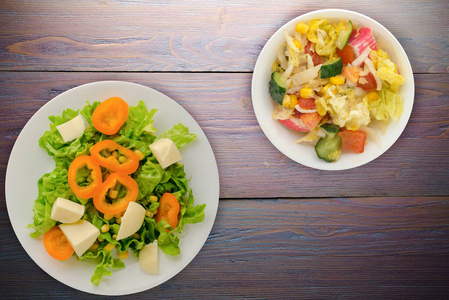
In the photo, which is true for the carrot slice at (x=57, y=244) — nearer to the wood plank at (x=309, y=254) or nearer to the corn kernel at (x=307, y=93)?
the wood plank at (x=309, y=254)

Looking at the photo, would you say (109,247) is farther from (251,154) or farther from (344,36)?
(344,36)

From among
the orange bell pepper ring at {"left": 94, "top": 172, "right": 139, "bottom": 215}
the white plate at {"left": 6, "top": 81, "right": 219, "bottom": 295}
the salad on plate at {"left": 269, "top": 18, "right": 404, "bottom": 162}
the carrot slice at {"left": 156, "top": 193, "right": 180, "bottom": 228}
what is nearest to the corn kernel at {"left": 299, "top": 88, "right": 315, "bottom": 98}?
the salad on plate at {"left": 269, "top": 18, "right": 404, "bottom": 162}

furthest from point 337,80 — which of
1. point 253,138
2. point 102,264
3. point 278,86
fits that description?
point 102,264

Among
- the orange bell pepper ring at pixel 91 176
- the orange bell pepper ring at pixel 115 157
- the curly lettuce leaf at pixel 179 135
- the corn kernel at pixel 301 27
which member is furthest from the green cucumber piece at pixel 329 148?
the orange bell pepper ring at pixel 91 176

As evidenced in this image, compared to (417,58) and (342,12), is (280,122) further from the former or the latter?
(417,58)

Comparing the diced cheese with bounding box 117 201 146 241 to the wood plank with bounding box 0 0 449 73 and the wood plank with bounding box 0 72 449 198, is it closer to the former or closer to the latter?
the wood plank with bounding box 0 72 449 198

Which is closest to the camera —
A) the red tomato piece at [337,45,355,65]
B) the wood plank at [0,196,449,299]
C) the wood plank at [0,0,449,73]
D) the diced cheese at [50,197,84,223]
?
the diced cheese at [50,197,84,223]

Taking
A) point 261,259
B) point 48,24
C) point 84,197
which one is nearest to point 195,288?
point 261,259
